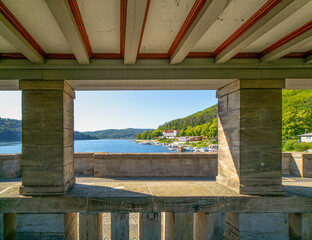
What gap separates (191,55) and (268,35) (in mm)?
1477

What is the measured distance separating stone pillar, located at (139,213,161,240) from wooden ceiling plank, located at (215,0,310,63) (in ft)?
12.5

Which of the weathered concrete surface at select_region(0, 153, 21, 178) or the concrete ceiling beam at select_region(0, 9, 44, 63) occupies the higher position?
the concrete ceiling beam at select_region(0, 9, 44, 63)

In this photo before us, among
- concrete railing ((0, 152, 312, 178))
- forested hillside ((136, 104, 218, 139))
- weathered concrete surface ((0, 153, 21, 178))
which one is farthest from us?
forested hillside ((136, 104, 218, 139))

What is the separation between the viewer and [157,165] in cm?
782

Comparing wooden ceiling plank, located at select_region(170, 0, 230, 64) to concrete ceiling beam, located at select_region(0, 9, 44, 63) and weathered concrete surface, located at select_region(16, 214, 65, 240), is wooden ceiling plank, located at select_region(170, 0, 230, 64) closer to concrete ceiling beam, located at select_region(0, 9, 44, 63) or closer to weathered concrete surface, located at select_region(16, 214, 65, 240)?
concrete ceiling beam, located at select_region(0, 9, 44, 63)

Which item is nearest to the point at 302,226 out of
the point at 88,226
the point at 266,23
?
the point at 266,23

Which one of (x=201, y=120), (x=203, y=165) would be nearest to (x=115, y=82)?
(x=203, y=165)

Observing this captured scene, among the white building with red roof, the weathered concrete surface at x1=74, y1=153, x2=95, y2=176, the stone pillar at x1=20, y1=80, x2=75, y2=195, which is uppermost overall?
the stone pillar at x1=20, y1=80, x2=75, y2=195

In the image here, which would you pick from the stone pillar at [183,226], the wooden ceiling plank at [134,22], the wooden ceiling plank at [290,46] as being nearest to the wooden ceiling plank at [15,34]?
the wooden ceiling plank at [134,22]

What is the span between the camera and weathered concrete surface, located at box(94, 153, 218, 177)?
7766 mm

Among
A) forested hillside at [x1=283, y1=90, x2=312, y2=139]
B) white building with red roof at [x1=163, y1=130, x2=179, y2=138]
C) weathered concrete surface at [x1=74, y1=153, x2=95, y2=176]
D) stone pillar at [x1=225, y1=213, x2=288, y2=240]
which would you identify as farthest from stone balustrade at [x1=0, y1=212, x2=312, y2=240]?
white building with red roof at [x1=163, y1=130, x2=179, y2=138]

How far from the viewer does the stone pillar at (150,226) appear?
3.70m

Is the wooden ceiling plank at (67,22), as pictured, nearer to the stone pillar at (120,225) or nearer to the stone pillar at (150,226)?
the stone pillar at (120,225)

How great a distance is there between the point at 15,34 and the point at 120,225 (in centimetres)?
410
